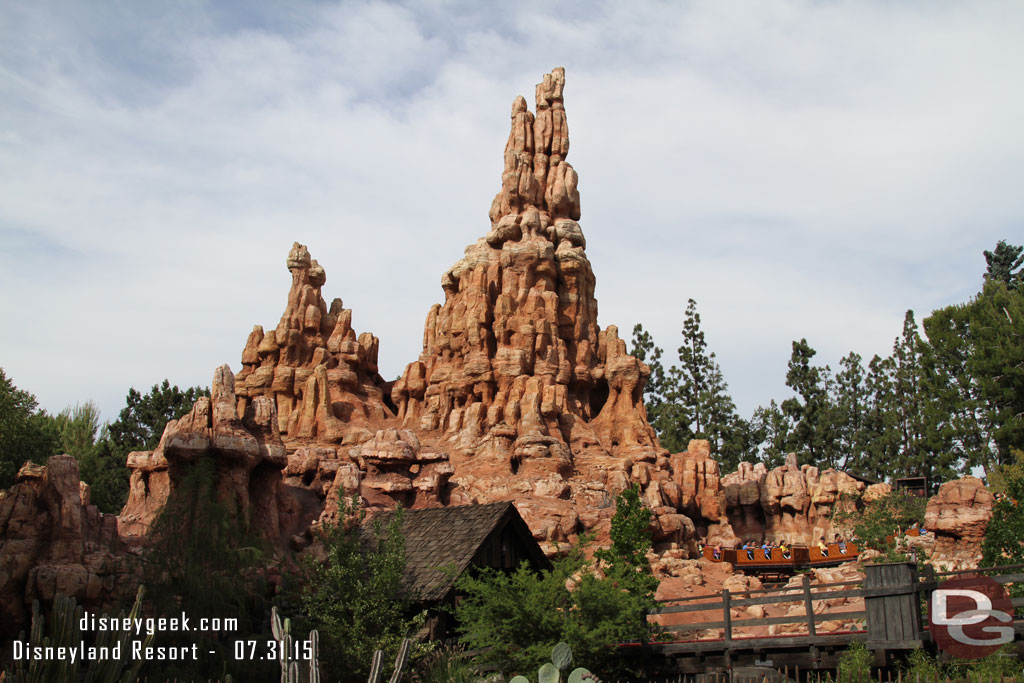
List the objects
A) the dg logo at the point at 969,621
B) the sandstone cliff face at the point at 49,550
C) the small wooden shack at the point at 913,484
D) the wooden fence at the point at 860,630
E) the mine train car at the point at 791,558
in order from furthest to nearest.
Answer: the small wooden shack at the point at 913,484 → the mine train car at the point at 791,558 → the sandstone cliff face at the point at 49,550 → the wooden fence at the point at 860,630 → the dg logo at the point at 969,621

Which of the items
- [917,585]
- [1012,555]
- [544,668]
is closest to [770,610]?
→ [1012,555]

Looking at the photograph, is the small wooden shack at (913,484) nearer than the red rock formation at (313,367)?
No

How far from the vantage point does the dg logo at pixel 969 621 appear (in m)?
14.4

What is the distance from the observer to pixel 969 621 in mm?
14539

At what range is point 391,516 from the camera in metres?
21.7

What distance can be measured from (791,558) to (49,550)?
24217 mm

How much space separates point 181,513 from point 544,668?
951 centimetres

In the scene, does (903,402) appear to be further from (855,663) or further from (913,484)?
(855,663)

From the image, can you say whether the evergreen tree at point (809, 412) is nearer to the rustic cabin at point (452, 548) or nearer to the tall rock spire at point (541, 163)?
the tall rock spire at point (541, 163)

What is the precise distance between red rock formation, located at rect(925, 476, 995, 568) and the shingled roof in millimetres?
12374

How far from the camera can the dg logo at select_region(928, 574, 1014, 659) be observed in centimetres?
1438

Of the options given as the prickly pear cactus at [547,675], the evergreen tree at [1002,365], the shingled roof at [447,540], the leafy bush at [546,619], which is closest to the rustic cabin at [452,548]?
the shingled roof at [447,540]

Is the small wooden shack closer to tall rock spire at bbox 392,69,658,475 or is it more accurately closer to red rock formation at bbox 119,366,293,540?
tall rock spire at bbox 392,69,658,475

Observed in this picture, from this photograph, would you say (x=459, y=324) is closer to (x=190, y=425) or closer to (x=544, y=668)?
(x=190, y=425)
